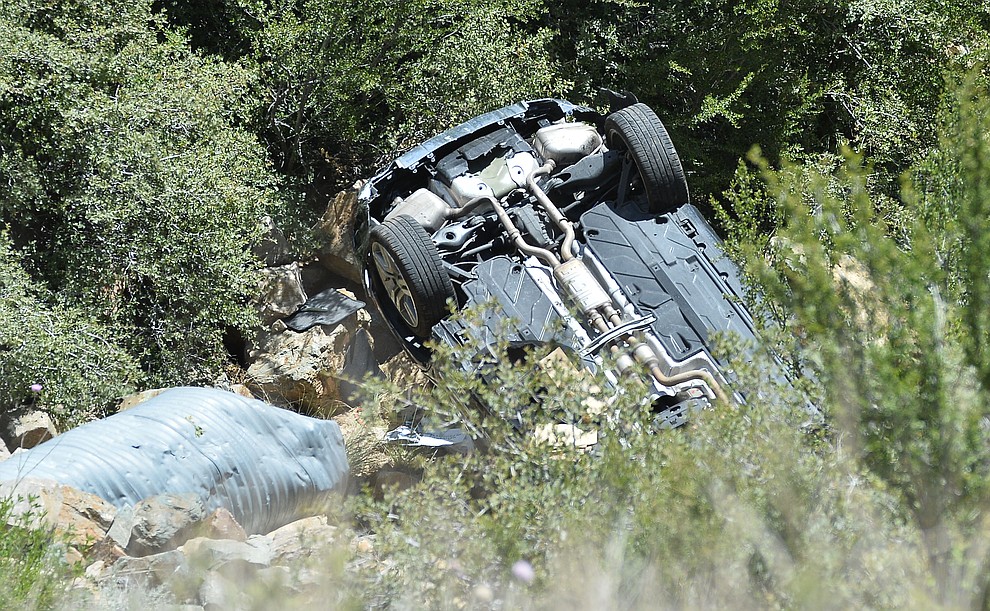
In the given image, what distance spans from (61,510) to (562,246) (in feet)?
9.92

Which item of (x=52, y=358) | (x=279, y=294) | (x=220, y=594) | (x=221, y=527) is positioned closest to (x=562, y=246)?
(x=221, y=527)

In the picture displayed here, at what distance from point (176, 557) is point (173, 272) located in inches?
125

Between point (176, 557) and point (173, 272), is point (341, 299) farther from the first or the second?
point (176, 557)

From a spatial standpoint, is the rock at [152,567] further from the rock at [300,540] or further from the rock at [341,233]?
the rock at [341,233]

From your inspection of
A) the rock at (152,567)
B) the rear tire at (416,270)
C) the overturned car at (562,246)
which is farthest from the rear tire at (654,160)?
the rock at (152,567)

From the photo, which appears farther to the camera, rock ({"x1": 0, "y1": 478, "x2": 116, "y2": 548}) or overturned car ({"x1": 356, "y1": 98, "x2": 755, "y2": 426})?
overturned car ({"x1": 356, "y1": 98, "x2": 755, "y2": 426})

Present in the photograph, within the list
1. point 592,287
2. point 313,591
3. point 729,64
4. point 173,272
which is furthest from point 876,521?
point 729,64

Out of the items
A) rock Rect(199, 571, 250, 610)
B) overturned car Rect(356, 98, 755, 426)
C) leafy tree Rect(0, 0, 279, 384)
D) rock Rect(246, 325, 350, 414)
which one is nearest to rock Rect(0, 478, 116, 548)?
rock Rect(199, 571, 250, 610)

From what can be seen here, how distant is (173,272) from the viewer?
6.75m

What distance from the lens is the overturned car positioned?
5320 mm

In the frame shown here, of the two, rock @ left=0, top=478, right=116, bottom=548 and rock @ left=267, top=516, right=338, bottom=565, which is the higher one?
rock @ left=0, top=478, right=116, bottom=548

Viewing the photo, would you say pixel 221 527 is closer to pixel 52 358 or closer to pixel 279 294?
pixel 52 358

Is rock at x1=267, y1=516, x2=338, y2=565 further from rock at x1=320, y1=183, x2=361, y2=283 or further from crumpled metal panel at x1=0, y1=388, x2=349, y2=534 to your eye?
rock at x1=320, y1=183, x2=361, y2=283

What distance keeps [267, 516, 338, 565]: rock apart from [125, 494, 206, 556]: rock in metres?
0.41
